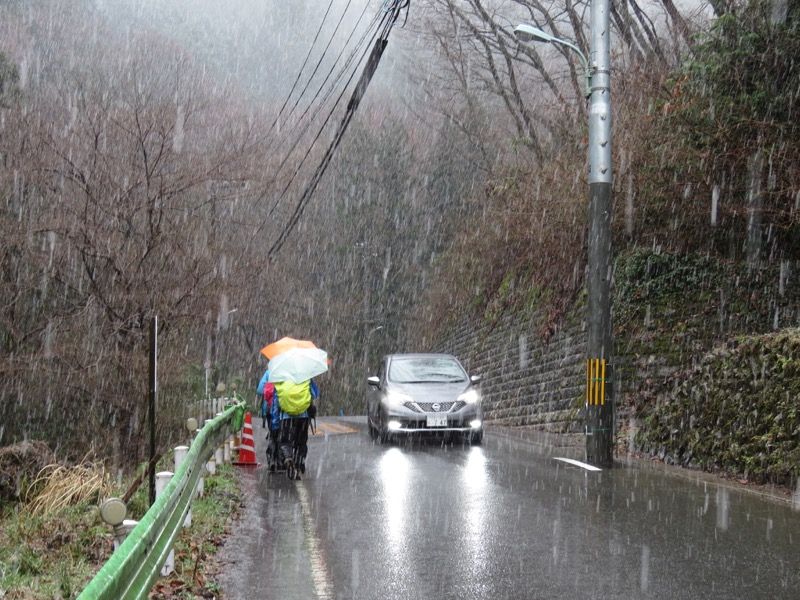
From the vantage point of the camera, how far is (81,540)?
7.66 m

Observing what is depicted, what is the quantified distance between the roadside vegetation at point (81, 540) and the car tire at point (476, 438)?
194 inches

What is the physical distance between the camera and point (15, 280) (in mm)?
20312

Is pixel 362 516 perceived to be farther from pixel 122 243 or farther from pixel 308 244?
pixel 308 244

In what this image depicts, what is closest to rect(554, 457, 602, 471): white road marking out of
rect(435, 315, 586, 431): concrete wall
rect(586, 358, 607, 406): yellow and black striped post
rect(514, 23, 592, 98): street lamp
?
rect(586, 358, 607, 406): yellow and black striped post

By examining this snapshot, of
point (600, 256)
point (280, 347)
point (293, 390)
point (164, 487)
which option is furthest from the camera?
point (600, 256)

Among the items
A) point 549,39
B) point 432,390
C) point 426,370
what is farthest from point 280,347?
point 549,39

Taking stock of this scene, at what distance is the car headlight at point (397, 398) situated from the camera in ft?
48.3

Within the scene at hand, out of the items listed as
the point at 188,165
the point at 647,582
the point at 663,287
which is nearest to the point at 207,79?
the point at 188,165

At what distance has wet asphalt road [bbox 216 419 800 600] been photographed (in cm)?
570

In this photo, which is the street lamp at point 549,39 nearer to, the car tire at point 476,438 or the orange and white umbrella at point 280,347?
the orange and white umbrella at point 280,347

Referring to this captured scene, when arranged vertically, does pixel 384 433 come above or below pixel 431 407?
below

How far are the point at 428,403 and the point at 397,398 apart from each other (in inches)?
22.2

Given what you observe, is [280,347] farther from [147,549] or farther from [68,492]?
[147,549]

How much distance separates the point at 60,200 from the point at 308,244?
127 ft
